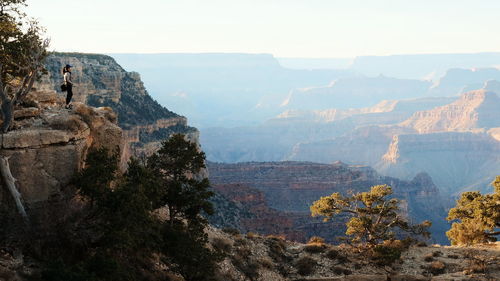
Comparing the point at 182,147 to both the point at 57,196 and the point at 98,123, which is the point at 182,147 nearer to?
the point at 98,123

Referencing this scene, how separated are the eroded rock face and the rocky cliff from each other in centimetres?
5064

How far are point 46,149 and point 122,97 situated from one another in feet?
224

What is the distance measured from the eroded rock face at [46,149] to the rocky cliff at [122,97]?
5064cm

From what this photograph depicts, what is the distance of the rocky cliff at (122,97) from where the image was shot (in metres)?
77.9

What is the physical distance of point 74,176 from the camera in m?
21.6

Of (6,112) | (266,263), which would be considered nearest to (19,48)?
(6,112)

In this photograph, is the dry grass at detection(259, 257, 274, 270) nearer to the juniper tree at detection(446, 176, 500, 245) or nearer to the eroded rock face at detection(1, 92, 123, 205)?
the eroded rock face at detection(1, 92, 123, 205)

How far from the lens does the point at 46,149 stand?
21.6m

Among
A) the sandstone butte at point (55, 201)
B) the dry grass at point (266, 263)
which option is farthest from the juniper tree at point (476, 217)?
the dry grass at point (266, 263)

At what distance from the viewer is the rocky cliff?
77.9 meters

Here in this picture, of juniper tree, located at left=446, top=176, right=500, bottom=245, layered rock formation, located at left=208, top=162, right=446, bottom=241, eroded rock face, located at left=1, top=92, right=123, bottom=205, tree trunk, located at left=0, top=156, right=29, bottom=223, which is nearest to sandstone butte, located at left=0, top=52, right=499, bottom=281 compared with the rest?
eroded rock face, located at left=1, top=92, right=123, bottom=205

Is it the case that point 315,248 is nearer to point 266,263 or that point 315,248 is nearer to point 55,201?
point 266,263

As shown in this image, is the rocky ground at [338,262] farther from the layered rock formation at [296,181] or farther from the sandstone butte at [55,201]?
the layered rock formation at [296,181]

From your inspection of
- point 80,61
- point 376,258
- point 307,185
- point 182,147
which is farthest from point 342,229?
point 182,147
